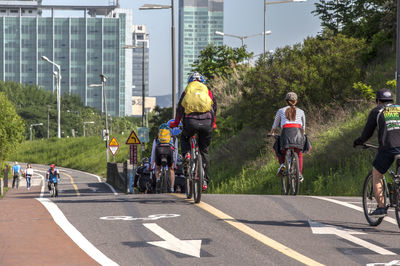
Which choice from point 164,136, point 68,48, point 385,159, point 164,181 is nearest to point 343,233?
point 385,159

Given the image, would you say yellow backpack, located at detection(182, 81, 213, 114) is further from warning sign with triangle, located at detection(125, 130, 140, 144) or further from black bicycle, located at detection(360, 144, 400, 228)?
warning sign with triangle, located at detection(125, 130, 140, 144)

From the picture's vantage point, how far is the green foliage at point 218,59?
4862 cm

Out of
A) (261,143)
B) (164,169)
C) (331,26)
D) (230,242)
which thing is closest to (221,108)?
(331,26)

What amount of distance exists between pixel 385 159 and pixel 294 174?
4957 millimetres

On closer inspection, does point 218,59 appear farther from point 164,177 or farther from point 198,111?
point 198,111

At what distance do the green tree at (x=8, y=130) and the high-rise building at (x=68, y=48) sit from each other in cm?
11678

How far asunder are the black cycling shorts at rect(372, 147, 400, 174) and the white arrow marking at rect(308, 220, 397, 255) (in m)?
0.85

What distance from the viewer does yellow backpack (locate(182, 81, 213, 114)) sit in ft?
35.1

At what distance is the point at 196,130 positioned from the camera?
10.8 metres

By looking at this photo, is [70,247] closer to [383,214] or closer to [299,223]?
[299,223]

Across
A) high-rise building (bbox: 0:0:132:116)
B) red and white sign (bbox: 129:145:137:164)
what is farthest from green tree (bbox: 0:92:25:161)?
high-rise building (bbox: 0:0:132:116)

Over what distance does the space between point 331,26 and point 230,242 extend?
32.4 meters

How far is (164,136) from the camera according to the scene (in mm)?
16062

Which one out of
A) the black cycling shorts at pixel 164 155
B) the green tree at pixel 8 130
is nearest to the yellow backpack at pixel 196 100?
the black cycling shorts at pixel 164 155
